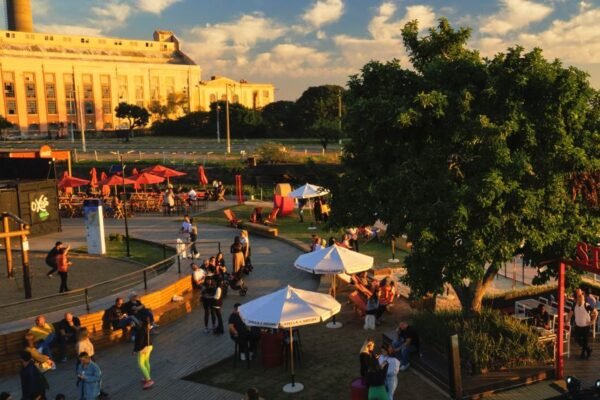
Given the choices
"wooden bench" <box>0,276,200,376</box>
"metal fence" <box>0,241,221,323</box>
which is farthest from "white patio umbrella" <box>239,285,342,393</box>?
"metal fence" <box>0,241,221,323</box>

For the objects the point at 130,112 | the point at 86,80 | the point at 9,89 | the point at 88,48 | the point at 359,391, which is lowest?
the point at 359,391

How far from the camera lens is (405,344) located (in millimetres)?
11289

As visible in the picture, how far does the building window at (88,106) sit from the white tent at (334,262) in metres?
117

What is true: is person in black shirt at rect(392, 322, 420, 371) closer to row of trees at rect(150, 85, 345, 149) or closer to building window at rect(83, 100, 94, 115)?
row of trees at rect(150, 85, 345, 149)

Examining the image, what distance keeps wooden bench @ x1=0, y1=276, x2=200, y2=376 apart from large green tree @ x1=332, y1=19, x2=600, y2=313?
23.2 ft

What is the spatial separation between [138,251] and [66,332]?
10.4 metres

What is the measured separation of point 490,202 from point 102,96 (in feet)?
413

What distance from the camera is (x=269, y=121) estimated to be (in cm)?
9038

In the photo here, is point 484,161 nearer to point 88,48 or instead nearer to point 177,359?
point 177,359

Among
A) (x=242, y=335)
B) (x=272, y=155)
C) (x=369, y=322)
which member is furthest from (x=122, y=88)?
(x=242, y=335)

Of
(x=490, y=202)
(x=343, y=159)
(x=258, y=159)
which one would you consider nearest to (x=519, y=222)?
(x=490, y=202)

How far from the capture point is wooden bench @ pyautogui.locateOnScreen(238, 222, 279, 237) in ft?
82.9

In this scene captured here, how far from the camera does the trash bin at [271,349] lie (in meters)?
11.7

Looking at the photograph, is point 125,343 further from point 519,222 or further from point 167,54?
point 167,54
